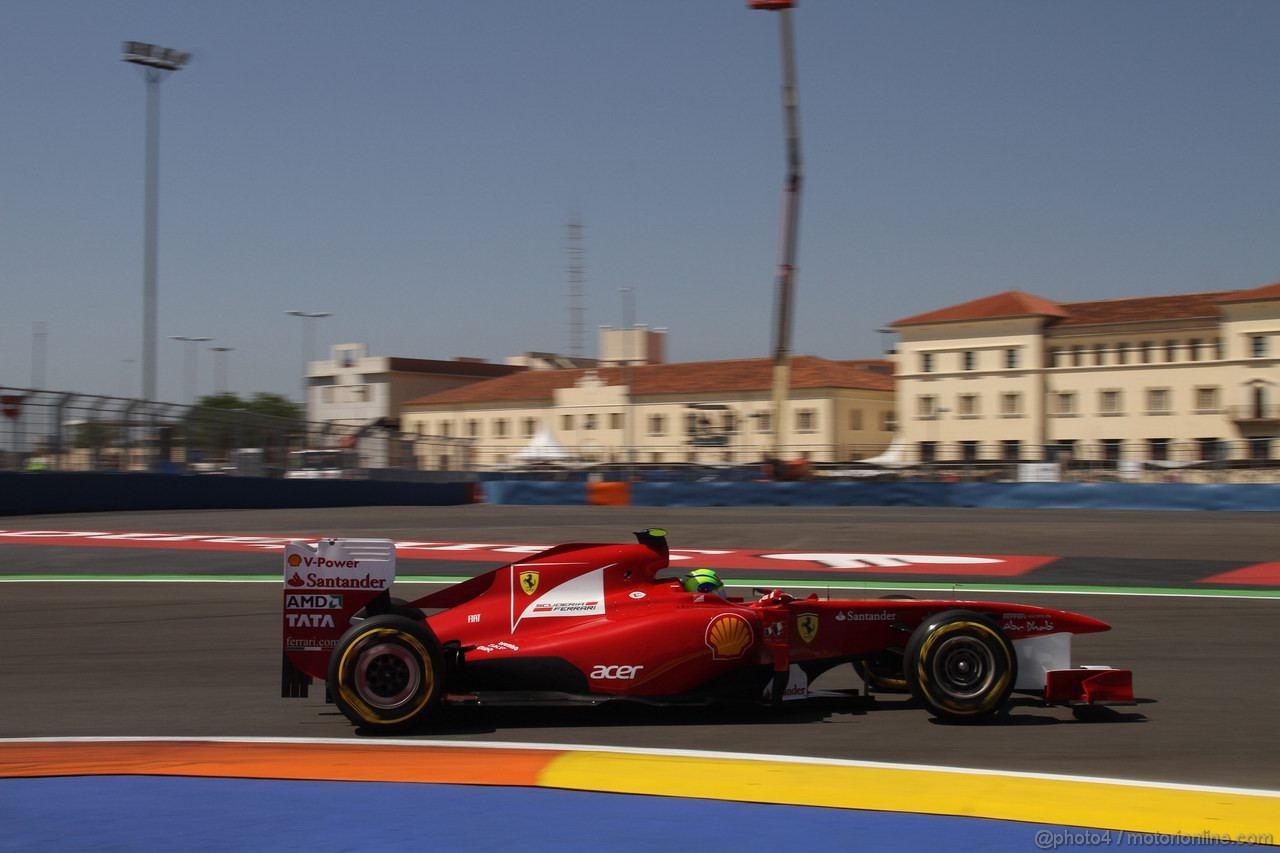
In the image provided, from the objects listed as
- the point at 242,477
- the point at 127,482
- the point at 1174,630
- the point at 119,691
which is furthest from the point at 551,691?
the point at 242,477

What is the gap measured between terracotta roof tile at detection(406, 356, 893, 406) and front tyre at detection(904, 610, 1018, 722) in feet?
184

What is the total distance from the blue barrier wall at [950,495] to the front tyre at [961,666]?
21.1 m

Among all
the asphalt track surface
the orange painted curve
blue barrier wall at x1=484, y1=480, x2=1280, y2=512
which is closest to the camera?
the orange painted curve

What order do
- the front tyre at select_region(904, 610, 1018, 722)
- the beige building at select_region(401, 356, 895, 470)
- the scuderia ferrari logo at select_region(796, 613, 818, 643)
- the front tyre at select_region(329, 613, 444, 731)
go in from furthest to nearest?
the beige building at select_region(401, 356, 895, 470)
the scuderia ferrari logo at select_region(796, 613, 818, 643)
the front tyre at select_region(904, 610, 1018, 722)
the front tyre at select_region(329, 613, 444, 731)

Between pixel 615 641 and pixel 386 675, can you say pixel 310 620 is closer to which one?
pixel 386 675

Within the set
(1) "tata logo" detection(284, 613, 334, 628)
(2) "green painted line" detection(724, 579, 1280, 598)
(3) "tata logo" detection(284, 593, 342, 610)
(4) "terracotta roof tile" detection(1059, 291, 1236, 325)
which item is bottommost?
(2) "green painted line" detection(724, 579, 1280, 598)

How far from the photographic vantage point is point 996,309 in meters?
64.1

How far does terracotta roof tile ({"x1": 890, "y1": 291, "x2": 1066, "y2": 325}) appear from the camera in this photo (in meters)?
63.4

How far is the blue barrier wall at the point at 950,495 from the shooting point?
82.1ft

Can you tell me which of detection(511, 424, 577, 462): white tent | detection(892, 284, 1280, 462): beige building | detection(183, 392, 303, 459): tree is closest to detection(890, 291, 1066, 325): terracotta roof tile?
detection(892, 284, 1280, 462): beige building

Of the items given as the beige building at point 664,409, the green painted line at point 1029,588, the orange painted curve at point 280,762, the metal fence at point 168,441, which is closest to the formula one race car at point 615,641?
the orange painted curve at point 280,762

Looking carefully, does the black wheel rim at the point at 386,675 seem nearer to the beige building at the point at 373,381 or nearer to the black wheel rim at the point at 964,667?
the black wheel rim at the point at 964,667

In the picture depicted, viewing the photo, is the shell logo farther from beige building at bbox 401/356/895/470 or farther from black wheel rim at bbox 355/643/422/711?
beige building at bbox 401/356/895/470

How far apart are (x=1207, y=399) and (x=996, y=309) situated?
1149 cm
